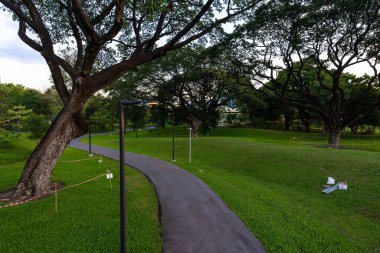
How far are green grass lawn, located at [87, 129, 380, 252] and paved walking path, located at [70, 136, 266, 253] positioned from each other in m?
0.42

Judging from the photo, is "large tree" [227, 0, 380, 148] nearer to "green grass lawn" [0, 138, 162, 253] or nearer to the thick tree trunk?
the thick tree trunk

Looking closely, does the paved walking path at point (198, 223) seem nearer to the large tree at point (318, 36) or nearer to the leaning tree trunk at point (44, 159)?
the leaning tree trunk at point (44, 159)

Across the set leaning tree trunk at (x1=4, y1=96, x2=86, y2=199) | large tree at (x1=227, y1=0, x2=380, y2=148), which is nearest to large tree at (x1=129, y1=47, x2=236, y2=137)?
large tree at (x1=227, y1=0, x2=380, y2=148)

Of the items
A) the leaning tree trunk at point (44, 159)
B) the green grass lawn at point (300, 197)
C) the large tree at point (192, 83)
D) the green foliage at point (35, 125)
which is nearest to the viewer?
the green grass lawn at point (300, 197)

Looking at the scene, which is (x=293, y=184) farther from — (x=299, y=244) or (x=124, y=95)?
(x=124, y=95)

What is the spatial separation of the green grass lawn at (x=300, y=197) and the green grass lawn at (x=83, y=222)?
3014 millimetres

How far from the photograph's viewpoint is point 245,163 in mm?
16609

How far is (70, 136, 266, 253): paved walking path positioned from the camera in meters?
6.09

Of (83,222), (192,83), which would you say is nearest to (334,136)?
(192,83)

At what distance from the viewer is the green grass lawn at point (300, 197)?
22.2 ft

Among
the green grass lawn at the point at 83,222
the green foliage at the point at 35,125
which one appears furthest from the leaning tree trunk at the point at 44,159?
the green foliage at the point at 35,125

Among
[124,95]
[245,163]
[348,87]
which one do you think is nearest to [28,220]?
[245,163]

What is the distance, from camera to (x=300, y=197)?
10547mm

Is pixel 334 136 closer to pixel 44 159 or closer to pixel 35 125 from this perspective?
pixel 44 159
